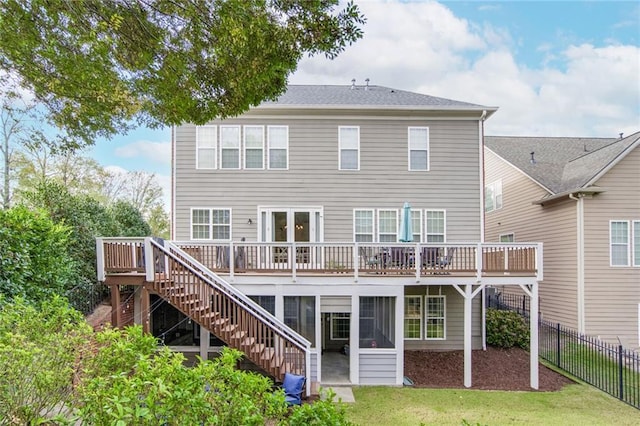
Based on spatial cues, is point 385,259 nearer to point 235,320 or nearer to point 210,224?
point 235,320

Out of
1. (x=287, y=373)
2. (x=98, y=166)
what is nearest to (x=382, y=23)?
(x=287, y=373)

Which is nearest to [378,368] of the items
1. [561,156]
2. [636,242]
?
[636,242]

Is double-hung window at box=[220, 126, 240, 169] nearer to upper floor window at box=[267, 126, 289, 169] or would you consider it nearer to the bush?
upper floor window at box=[267, 126, 289, 169]

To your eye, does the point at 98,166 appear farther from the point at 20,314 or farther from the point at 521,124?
the point at 521,124

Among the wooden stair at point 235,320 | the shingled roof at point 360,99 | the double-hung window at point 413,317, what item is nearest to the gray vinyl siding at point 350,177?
the shingled roof at point 360,99

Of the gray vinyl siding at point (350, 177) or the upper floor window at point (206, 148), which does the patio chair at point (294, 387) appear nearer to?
the gray vinyl siding at point (350, 177)

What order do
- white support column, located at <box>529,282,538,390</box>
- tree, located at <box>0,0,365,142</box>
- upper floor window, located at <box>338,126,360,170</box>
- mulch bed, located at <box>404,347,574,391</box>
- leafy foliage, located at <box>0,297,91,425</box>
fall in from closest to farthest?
leafy foliage, located at <box>0,297,91,425</box>
tree, located at <box>0,0,365,142</box>
white support column, located at <box>529,282,538,390</box>
mulch bed, located at <box>404,347,574,391</box>
upper floor window, located at <box>338,126,360,170</box>

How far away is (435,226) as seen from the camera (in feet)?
35.0

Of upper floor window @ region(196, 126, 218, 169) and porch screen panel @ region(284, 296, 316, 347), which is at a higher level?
upper floor window @ region(196, 126, 218, 169)

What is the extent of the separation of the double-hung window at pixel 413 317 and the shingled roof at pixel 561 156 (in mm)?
6463

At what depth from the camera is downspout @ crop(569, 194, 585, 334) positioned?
1088 centimetres

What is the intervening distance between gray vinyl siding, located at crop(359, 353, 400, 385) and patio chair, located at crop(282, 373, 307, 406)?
6.24ft

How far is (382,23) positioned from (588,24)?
39.2 ft

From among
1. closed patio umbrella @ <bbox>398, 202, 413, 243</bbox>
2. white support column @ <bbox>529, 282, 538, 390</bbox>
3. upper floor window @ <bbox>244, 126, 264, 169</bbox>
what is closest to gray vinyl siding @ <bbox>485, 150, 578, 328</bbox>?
white support column @ <bbox>529, 282, 538, 390</bbox>
